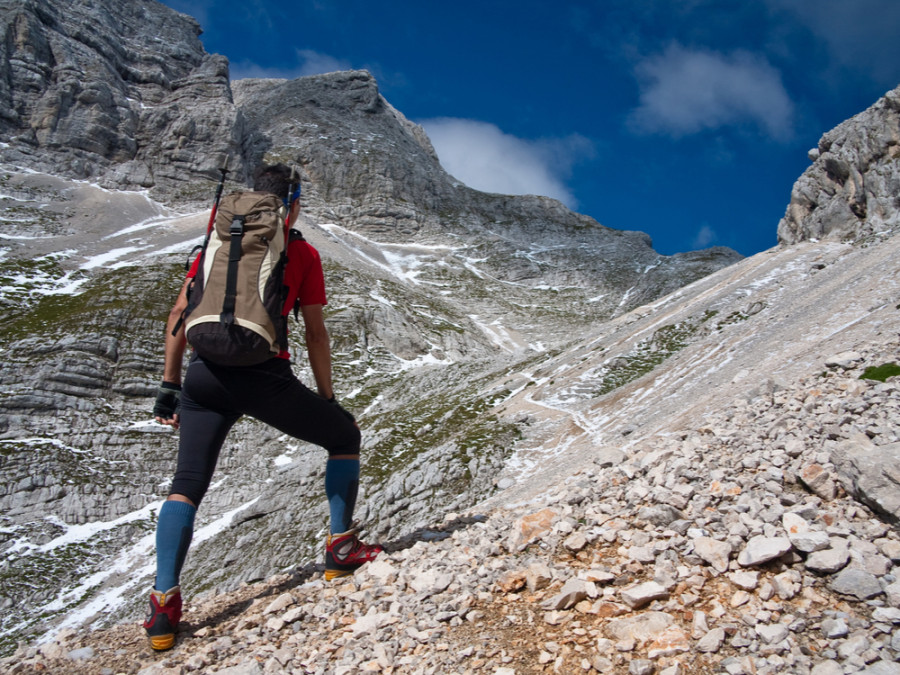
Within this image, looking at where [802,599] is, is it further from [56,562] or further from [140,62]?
[140,62]

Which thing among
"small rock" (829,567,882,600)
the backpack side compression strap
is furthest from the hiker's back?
"small rock" (829,567,882,600)

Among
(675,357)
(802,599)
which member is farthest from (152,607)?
(675,357)

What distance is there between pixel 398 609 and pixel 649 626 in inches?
98.1

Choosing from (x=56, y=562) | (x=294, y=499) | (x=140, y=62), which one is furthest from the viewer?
(x=140, y=62)

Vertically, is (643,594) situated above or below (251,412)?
below

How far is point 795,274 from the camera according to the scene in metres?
38.0

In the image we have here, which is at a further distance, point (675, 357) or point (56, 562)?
point (56, 562)

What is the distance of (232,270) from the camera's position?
18.4ft

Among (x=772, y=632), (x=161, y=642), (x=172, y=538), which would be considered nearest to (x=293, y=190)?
(x=172, y=538)

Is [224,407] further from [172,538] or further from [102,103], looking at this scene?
[102,103]

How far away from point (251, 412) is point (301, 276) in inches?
68.1

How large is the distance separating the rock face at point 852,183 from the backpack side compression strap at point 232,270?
57.5m

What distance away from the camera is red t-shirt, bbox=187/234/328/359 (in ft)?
20.1

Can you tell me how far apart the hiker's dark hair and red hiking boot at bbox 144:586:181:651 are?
4.66 m
